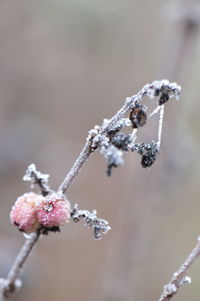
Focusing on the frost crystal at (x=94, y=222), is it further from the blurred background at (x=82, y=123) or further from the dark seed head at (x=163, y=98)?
the blurred background at (x=82, y=123)

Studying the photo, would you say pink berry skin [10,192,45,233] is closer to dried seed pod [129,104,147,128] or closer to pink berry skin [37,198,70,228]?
pink berry skin [37,198,70,228]

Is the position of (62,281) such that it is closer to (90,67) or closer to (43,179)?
(90,67)

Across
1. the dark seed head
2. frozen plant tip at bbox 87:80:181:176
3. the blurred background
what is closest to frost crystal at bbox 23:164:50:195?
frozen plant tip at bbox 87:80:181:176

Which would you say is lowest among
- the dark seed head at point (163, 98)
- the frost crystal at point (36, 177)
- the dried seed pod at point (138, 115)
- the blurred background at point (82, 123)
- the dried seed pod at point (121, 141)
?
the frost crystal at point (36, 177)

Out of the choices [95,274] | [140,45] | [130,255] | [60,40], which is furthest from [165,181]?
[140,45]

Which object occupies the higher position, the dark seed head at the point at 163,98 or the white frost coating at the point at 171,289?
the dark seed head at the point at 163,98

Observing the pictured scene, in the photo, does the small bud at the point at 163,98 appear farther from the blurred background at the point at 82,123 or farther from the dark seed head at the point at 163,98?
the blurred background at the point at 82,123

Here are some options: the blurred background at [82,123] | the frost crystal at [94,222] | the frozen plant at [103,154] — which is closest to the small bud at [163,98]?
the frozen plant at [103,154]

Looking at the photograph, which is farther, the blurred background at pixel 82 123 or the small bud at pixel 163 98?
the blurred background at pixel 82 123

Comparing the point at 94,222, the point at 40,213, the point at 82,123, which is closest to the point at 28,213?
the point at 40,213
